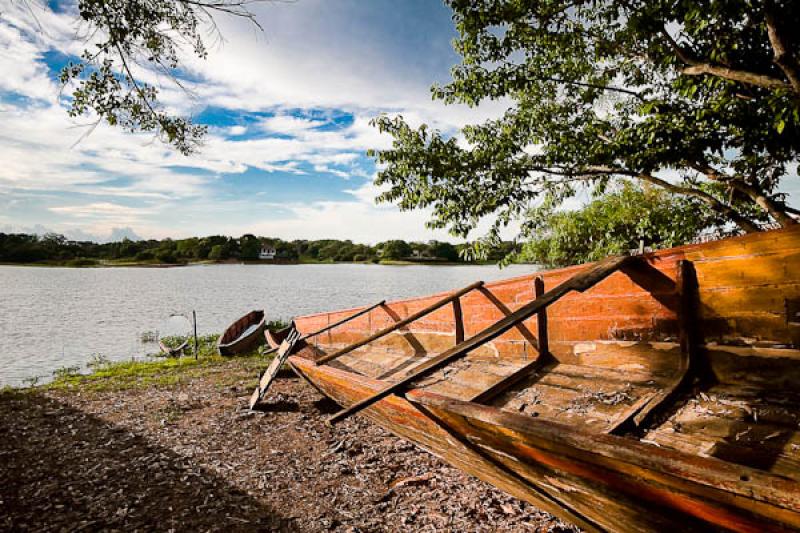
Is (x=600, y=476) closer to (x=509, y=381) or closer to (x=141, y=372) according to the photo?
(x=509, y=381)

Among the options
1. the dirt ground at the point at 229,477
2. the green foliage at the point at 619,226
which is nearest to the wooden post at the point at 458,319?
the dirt ground at the point at 229,477

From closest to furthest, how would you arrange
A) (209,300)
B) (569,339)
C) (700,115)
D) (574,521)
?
1. (574,521)
2. (569,339)
3. (700,115)
4. (209,300)

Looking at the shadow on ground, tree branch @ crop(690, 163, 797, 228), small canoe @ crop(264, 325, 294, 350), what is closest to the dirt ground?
the shadow on ground

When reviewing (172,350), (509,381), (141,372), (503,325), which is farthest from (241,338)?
(503,325)

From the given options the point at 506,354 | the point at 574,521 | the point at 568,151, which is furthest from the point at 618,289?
the point at 568,151

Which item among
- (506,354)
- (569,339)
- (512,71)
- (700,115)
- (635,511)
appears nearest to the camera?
(635,511)

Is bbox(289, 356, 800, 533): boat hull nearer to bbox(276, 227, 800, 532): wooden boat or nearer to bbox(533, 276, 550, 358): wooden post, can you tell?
bbox(276, 227, 800, 532): wooden boat

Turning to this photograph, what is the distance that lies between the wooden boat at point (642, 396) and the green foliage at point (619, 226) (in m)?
7.05

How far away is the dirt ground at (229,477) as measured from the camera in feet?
12.4

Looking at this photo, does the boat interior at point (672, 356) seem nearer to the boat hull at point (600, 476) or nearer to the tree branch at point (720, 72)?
the boat hull at point (600, 476)

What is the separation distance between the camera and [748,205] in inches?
360

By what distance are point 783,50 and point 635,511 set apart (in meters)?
6.51

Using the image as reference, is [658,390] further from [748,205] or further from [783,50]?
[748,205]

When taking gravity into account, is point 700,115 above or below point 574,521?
above
